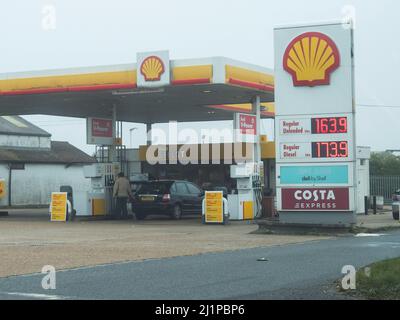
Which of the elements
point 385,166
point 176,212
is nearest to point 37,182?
point 385,166

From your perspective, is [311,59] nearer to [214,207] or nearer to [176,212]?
[214,207]

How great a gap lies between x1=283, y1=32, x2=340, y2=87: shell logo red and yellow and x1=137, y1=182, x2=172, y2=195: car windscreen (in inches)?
328

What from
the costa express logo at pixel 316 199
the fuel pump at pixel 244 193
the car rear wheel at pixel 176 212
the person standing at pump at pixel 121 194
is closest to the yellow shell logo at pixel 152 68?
the fuel pump at pixel 244 193

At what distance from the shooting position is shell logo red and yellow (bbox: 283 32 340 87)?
2122 cm

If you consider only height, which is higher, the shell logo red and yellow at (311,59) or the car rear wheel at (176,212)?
the shell logo red and yellow at (311,59)

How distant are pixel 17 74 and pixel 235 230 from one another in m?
11.0

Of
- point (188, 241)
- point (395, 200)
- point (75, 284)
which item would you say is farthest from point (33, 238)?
point (395, 200)

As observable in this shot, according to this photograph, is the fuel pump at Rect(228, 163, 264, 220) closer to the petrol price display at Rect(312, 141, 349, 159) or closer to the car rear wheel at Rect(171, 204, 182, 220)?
the car rear wheel at Rect(171, 204, 182, 220)

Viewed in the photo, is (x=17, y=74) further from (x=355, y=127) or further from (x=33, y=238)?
(x=355, y=127)

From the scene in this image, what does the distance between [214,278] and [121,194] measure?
714 inches

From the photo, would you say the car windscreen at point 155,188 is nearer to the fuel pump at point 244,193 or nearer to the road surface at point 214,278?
the fuel pump at point 244,193

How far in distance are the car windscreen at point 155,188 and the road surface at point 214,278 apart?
13.0 m

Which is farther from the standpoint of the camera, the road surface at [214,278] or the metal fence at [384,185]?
the metal fence at [384,185]

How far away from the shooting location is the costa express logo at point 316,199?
824 inches
